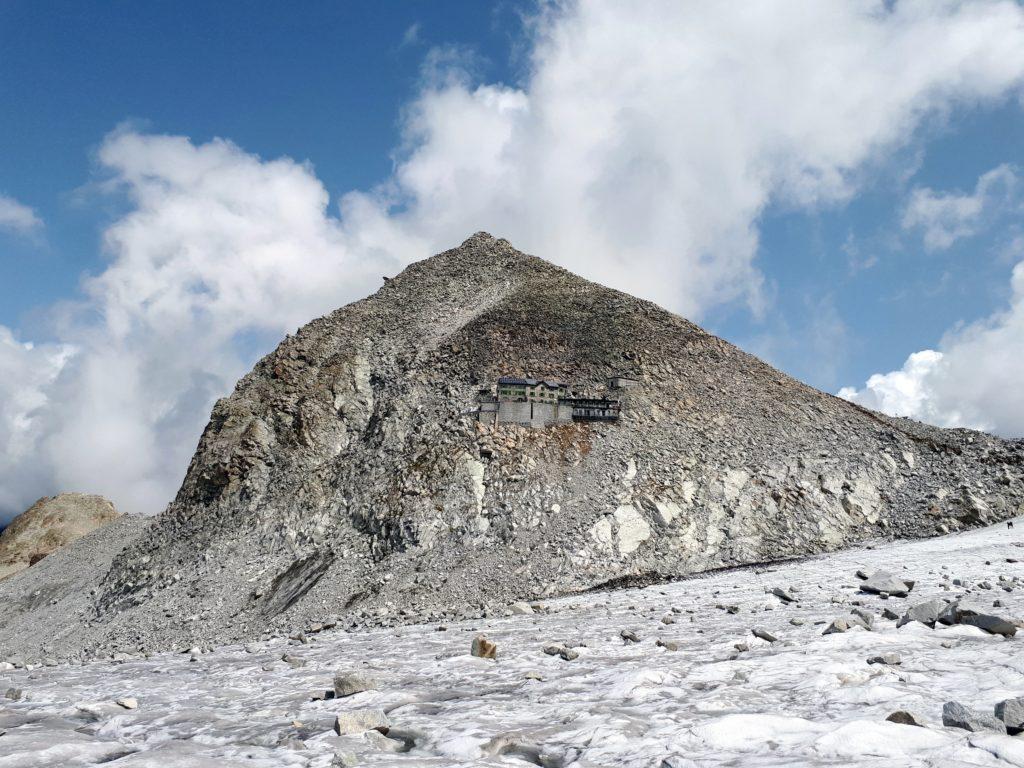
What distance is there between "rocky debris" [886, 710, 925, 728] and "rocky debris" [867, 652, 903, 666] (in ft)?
9.57

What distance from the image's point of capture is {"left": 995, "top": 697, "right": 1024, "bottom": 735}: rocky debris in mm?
6066

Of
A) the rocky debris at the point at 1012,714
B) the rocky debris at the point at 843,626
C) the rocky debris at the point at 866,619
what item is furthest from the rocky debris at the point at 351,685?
the rocky debris at the point at 866,619

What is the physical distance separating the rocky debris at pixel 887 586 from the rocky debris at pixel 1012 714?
39.0 ft

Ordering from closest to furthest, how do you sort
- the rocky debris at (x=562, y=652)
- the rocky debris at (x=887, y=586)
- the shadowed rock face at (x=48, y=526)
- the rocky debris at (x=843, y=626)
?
1. the rocky debris at (x=843, y=626)
2. the rocky debris at (x=562, y=652)
3. the rocky debris at (x=887, y=586)
4. the shadowed rock face at (x=48, y=526)

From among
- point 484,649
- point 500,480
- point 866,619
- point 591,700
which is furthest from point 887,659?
point 500,480

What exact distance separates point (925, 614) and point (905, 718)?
21.9 ft

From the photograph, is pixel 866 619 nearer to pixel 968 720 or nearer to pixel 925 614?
pixel 925 614

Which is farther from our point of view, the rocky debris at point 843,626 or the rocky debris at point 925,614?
the rocky debris at point 843,626

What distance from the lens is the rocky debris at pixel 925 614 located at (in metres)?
11.7

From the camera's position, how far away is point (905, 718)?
6434mm

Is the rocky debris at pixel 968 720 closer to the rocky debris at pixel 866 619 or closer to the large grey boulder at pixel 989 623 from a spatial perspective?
the large grey boulder at pixel 989 623

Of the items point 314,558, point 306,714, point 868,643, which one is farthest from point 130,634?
point 868,643

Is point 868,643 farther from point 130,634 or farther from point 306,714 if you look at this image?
point 130,634

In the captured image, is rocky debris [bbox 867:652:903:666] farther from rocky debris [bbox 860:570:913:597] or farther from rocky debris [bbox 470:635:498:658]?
rocky debris [bbox 860:570:913:597]
